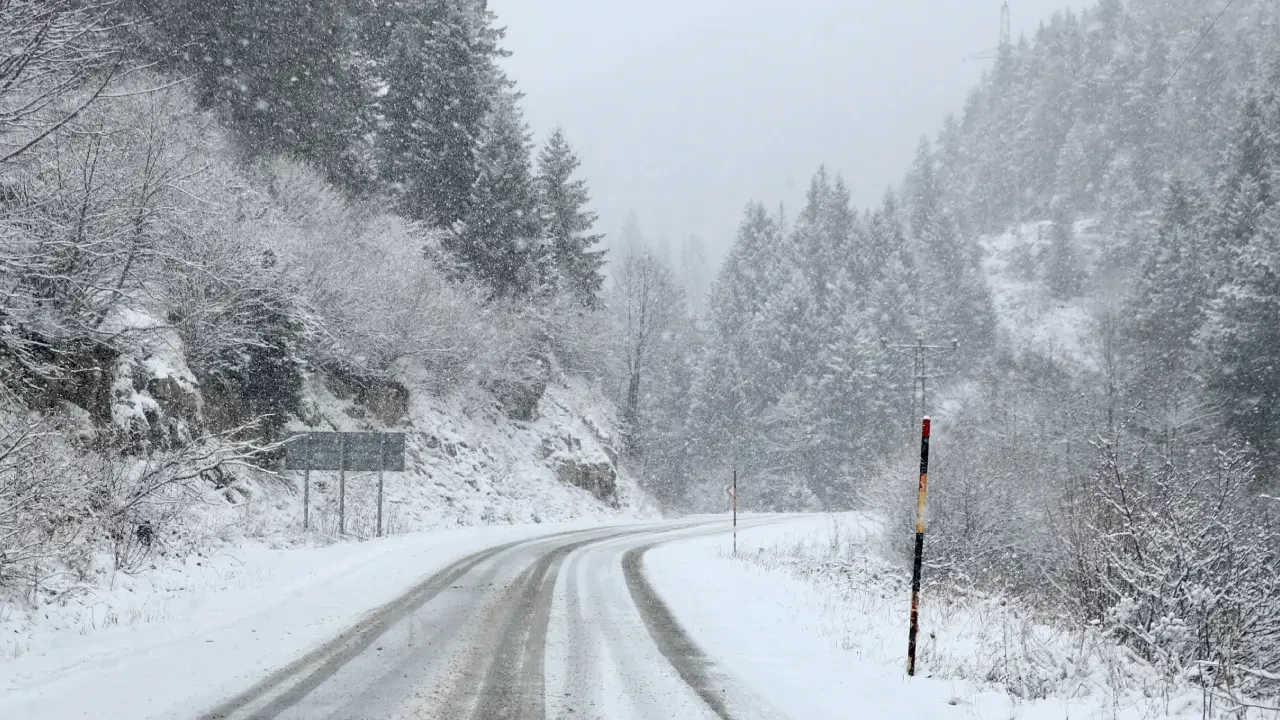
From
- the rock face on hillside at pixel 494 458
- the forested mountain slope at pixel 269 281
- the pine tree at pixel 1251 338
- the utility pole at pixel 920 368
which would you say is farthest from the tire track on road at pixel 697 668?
the pine tree at pixel 1251 338

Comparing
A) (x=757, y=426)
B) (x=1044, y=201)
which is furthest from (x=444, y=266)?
(x=1044, y=201)

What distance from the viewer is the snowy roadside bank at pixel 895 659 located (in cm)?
552

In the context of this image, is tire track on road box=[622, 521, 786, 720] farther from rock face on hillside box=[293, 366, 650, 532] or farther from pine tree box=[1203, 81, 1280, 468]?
pine tree box=[1203, 81, 1280, 468]

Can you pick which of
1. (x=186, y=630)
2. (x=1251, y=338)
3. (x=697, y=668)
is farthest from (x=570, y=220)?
(x=697, y=668)

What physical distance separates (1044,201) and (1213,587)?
99.4 m

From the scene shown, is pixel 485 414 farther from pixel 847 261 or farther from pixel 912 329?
pixel 847 261

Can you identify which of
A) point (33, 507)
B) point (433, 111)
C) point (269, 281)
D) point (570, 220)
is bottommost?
point (33, 507)

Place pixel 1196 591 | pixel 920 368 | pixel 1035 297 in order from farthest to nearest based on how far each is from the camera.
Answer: pixel 1035 297 → pixel 920 368 → pixel 1196 591

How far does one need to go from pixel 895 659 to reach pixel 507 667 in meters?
3.71

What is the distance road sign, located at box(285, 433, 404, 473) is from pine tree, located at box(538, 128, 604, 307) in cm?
2296

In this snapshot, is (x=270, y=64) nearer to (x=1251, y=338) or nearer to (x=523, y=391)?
(x=523, y=391)

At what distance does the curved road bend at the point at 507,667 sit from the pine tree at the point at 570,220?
30.1 meters

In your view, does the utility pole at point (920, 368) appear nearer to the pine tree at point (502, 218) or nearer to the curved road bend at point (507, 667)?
the pine tree at point (502, 218)

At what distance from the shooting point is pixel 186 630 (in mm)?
6801
